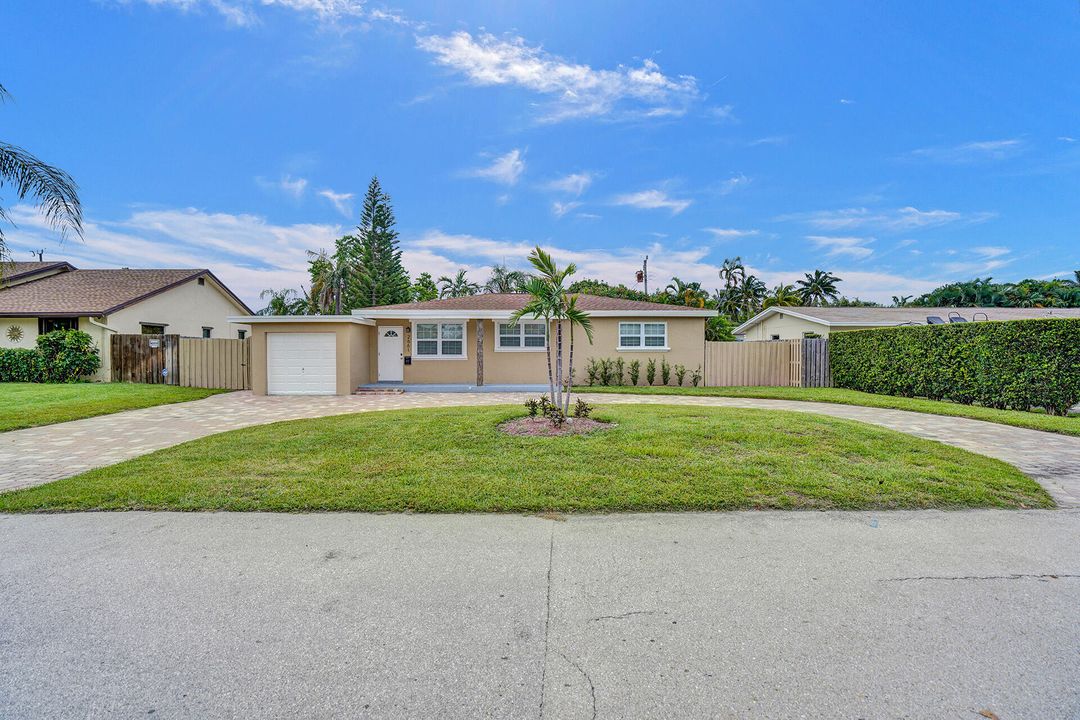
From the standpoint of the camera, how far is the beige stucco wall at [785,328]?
Answer: 2034 cm

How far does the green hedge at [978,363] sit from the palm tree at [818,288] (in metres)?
43.0

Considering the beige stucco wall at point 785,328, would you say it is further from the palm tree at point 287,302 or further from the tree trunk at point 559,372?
the palm tree at point 287,302

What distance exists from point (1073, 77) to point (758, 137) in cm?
726

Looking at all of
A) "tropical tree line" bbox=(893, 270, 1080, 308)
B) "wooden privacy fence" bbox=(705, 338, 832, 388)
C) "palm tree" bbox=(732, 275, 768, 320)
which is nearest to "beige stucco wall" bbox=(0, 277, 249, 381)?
"wooden privacy fence" bbox=(705, 338, 832, 388)

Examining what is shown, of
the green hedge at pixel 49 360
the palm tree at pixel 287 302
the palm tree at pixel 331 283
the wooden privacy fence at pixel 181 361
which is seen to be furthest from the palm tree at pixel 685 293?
the green hedge at pixel 49 360

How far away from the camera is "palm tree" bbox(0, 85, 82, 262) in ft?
26.9

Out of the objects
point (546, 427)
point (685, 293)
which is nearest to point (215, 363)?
point (546, 427)

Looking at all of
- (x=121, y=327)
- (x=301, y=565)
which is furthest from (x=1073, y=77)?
(x=121, y=327)

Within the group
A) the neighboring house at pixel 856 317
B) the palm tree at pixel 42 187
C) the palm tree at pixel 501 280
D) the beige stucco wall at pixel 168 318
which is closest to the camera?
the palm tree at pixel 42 187

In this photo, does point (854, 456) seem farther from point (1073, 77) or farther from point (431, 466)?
point (1073, 77)

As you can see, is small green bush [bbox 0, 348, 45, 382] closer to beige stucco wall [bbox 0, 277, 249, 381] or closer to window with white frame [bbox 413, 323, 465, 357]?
beige stucco wall [bbox 0, 277, 249, 381]

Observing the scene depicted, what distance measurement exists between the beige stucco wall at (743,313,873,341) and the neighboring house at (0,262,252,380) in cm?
2220

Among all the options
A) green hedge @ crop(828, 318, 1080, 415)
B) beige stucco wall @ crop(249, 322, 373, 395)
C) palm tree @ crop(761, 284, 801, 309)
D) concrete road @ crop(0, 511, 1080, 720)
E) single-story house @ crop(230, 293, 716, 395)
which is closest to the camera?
concrete road @ crop(0, 511, 1080, 720)

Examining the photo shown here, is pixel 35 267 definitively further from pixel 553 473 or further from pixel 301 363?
pixel 553 473
